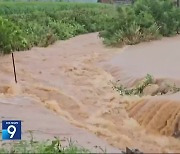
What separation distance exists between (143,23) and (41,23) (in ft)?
17.3

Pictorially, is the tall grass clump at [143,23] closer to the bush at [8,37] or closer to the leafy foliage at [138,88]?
the bush at [8,37]

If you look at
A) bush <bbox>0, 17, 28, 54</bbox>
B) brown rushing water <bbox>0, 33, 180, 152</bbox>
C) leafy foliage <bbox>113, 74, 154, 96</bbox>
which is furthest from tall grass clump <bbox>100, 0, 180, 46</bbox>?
leafy foliage <bbox>113, 74, 154, 96</bbox>

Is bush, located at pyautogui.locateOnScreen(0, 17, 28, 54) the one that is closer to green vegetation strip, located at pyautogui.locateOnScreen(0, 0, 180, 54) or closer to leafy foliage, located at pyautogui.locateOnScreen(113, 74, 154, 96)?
green vegetation strip, located at pyautogui.locateOnScreen(0, 0, 180, 54)

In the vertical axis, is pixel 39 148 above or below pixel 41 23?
above

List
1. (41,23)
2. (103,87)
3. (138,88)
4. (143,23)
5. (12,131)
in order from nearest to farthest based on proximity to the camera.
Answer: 1. (12,131)
2. (138,88)
3. (103,87)
4. (143,23)
5. (41,23)

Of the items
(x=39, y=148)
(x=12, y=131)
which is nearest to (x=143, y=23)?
(x=12, y=131)

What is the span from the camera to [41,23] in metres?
20.5

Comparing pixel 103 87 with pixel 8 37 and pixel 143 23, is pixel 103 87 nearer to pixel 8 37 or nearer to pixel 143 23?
pixel 8 37

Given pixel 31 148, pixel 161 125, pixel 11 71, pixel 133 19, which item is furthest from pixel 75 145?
pixel 133 19

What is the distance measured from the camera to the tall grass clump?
1639 cm

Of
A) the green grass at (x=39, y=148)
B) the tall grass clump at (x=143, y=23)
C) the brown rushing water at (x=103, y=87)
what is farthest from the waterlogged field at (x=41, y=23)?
the green grass at (x=39, y=148)

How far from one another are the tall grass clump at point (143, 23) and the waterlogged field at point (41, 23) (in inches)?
89.8

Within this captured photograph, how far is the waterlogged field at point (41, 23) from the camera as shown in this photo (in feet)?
48.4

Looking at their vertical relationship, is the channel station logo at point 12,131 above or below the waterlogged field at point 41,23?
above
